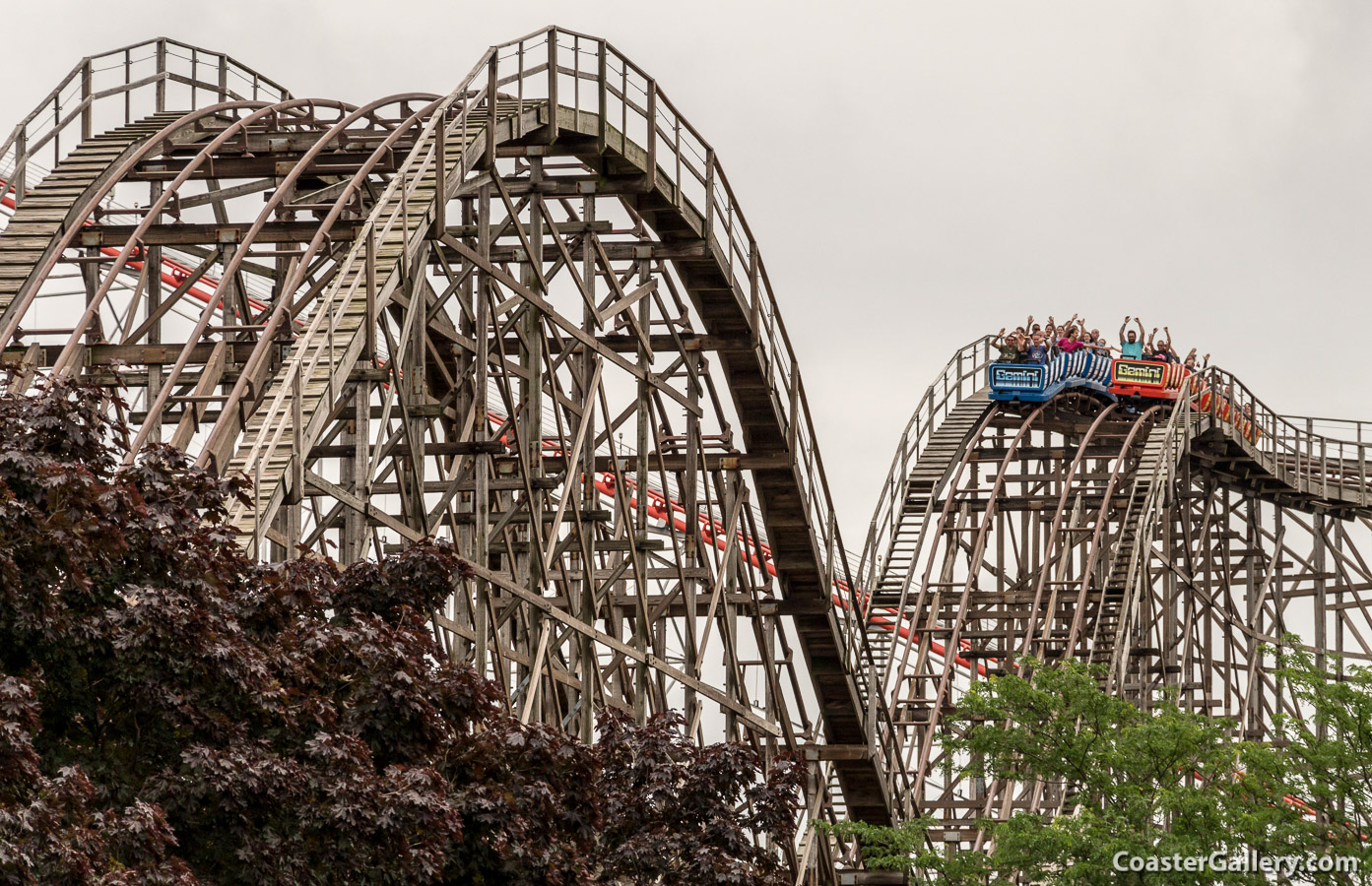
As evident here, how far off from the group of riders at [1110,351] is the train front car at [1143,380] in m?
0.28

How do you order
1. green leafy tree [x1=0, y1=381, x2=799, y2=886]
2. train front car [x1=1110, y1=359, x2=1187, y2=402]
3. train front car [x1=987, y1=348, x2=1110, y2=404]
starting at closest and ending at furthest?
green leafy tree [x1=0, y1=381, x2=799, y2=886]
train front car [x1=987, y1=348, x2=1110, y2=404]
train front car [x1=1110, y1=359, x2=1187, y2=402]

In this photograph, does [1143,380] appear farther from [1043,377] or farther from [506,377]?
[506,377]

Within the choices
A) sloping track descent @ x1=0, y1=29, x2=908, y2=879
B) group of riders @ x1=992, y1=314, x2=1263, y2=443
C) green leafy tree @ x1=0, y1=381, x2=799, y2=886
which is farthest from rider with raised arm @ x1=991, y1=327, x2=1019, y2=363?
green leafy tree @ x1=0, y1=381, x2=799, y2=886

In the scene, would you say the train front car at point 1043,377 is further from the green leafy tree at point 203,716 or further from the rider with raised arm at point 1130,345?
the green leafy tree at point 203,716

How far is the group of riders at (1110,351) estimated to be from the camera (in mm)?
40781

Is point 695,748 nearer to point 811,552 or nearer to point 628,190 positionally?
point 628,190

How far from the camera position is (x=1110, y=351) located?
41.6 meters

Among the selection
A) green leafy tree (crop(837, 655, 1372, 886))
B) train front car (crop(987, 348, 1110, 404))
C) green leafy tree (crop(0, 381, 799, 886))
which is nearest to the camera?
green leafy tree (crop(0, 381, 799, 886))

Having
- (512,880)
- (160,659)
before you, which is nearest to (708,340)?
(512,880)

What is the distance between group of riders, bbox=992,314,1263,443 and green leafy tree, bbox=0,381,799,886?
2817cm

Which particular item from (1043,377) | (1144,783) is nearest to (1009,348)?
(1043,377)

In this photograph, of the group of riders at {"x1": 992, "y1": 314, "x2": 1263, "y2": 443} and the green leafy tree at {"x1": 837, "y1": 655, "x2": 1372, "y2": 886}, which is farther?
the group of riders at {"x1": 992, "y1": 314, "x2": 1263, "y2": 443}

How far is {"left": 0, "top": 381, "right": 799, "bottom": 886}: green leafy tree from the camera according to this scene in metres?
10.1

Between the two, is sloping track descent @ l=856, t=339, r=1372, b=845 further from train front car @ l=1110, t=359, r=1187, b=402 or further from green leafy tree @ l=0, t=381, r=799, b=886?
green leafy tree @ l=0, t=381, r=799, b=886
